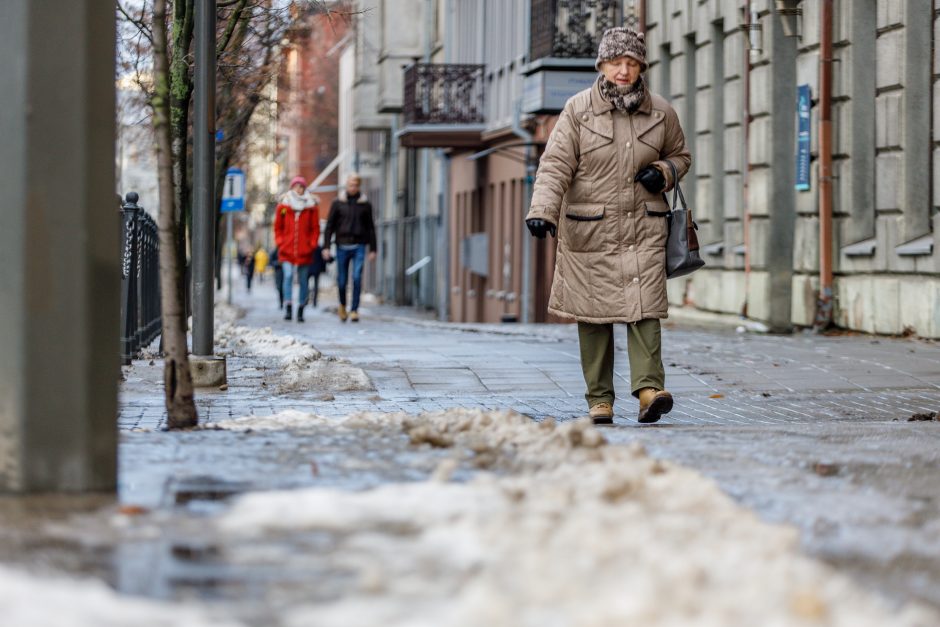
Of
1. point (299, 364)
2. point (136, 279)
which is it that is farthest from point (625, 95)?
point (136, 279)

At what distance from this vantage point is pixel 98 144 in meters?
5.07

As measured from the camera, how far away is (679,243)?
8859mm

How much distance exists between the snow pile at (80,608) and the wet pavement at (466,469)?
0.09 meters

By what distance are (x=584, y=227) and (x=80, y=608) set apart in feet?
18.2

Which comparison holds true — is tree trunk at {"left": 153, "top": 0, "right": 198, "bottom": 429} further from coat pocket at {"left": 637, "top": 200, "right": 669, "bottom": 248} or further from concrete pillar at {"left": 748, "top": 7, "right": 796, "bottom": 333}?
concrete pillar at {"left": 748, "top": 7, "right": 796, "bottom": 333}

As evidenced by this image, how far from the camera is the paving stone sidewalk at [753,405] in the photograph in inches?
195

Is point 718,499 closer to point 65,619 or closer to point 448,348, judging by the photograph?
point 65,619

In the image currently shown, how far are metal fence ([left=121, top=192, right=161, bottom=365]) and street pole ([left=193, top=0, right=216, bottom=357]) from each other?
1.75 metres

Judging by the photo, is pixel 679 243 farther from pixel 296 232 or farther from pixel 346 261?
pixel 296 232

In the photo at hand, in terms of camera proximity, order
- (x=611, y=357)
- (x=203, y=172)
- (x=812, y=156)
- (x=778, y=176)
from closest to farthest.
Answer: (x=611, y=357), (x=203, y=172), (x=812, y=156), (x=778, y=176)

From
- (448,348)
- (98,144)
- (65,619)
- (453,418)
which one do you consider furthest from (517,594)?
(448,348)

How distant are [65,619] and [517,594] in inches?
35.5

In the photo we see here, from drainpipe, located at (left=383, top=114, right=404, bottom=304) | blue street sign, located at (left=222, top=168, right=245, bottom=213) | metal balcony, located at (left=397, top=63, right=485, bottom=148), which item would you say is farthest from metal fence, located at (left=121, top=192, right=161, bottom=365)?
drainpipe, located at (left=383, top=114, right=404, bottom=304)

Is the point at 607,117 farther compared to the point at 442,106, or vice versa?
the point at 442,106
